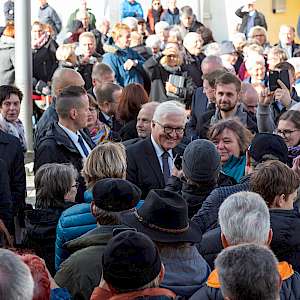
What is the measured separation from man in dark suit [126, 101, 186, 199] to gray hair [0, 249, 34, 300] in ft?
11.2

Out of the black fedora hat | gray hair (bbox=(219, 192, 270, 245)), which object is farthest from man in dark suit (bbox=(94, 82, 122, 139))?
gray hair (bbox=(219, 192, 270, 245))

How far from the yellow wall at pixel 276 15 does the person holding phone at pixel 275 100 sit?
1101 centimetres

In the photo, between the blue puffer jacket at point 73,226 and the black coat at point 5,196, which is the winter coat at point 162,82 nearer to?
the black coat at point 5,196

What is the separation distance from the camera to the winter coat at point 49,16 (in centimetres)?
1742

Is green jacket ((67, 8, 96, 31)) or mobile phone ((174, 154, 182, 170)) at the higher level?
green jacket ((67, 8, 96, 31))

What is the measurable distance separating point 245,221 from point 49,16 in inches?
549

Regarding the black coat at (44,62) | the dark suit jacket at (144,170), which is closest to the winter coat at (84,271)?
the dark suit jacket at (144,170)

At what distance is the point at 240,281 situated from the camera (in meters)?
3.41

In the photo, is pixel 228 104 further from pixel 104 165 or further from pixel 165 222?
pixel 165 222

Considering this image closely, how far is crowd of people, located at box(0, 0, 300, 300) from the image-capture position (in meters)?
3.58

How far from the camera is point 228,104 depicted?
26.0 ft

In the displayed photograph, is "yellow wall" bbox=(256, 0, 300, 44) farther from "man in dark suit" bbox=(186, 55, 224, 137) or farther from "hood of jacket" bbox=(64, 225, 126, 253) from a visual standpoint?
"hood of jacket" bbox=(64, 225, 126, 253)

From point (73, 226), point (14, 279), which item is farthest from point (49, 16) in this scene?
point (14, 279)

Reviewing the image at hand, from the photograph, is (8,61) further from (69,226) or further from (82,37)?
(69,226)
